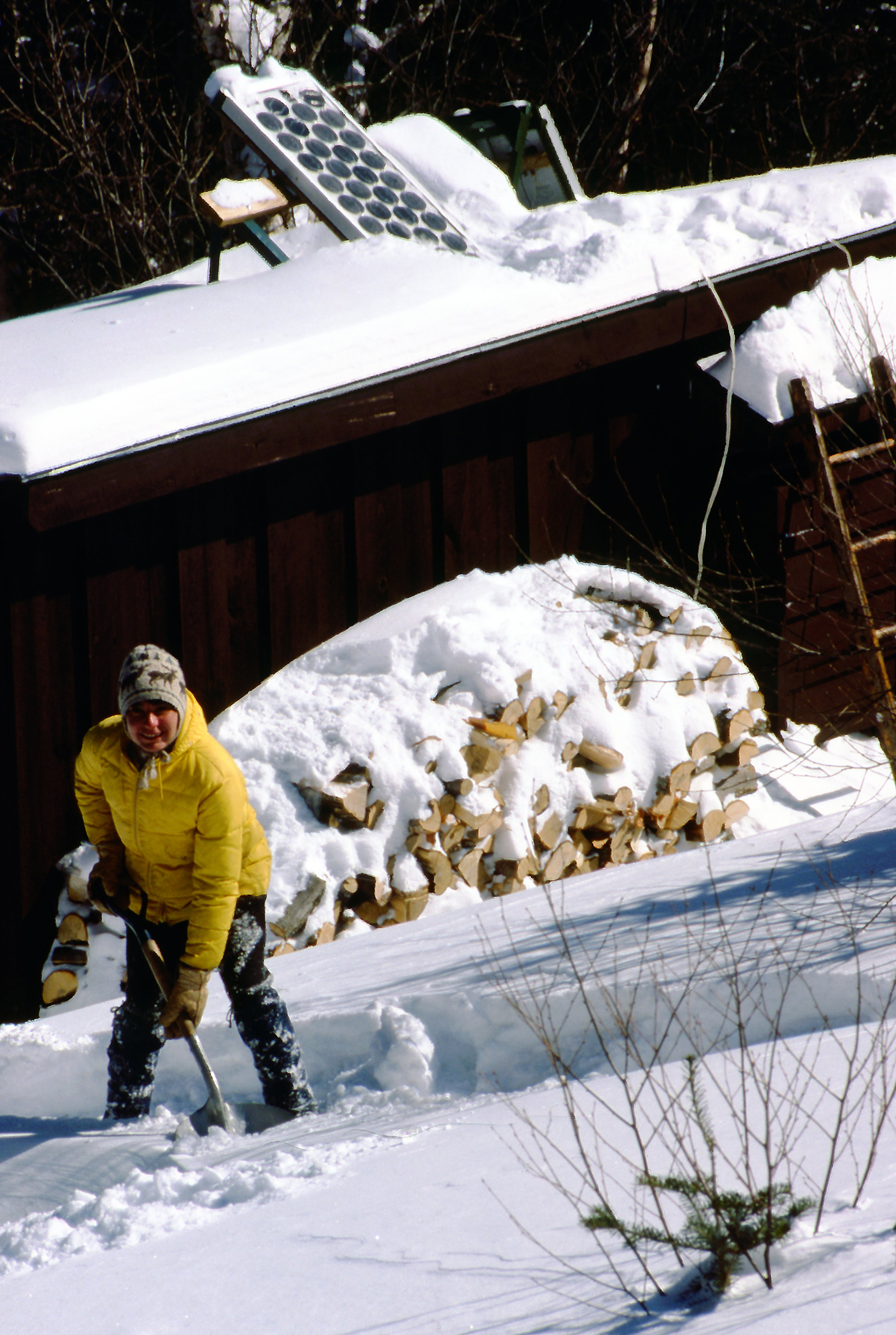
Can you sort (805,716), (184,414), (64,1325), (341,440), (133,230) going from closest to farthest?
(64,1325) < (184,414) < (341,440) < (805,716) < (133,230)

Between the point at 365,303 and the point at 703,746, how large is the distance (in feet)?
9.31

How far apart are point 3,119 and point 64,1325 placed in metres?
12.3

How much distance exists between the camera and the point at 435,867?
18.0 feet

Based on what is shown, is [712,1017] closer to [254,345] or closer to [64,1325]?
[64,1325]

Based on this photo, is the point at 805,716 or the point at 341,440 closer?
the point at 341,440

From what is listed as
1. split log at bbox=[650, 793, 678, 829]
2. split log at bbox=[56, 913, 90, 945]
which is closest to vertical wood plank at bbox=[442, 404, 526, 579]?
split log at bbox=[650, 793, 678, 829]

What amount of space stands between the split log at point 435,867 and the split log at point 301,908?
485mm

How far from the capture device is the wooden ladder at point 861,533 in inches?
185

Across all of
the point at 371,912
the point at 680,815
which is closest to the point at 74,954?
the point at 371,912

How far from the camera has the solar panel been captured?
21.7ft

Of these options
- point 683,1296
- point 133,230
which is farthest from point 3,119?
point 683,1296

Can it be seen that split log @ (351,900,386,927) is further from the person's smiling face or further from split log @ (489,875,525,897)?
the person's smiling face

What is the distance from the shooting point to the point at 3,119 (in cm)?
1195

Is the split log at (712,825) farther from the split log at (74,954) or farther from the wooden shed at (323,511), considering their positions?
the split log at (74,954)
